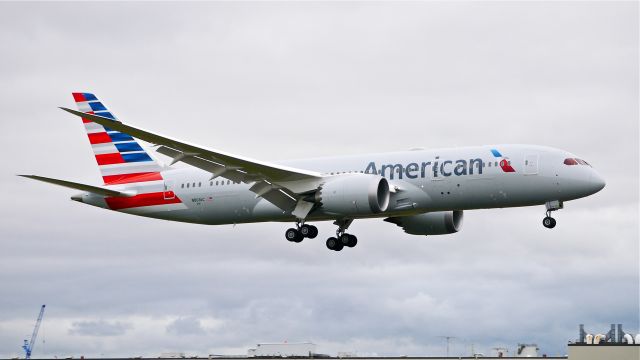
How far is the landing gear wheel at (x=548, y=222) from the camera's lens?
193 ft

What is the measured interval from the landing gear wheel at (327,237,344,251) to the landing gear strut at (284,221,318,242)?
2.87 m

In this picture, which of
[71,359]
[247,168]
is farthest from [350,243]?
[71,359]

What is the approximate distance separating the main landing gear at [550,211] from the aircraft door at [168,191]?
21.9 m

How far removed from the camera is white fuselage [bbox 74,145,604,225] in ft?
191

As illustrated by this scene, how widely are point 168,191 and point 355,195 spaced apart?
45.5 ft

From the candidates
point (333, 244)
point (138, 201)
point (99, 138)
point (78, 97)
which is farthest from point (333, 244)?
point (78, 97)

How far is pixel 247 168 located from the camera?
60.8m

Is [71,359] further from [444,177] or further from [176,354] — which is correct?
[444,177]

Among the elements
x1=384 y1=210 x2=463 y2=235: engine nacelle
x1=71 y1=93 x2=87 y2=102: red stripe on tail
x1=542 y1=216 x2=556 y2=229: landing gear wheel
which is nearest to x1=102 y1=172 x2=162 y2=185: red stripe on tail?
x1=71 y1=93 x2=87 y2=102: red stripe on tail

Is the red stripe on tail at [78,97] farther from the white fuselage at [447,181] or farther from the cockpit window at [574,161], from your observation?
the cockpit window at [574,161]

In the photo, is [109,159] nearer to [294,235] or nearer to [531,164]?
[294,235]

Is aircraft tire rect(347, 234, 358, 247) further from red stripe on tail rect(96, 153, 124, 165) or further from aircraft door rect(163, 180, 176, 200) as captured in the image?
red stripe on tail rect(96, 153, 124, 165)

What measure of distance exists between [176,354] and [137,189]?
2822 cm

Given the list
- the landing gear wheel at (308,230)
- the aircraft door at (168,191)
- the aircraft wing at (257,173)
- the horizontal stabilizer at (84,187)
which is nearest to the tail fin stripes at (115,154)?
the aircraft door at (168,191)
